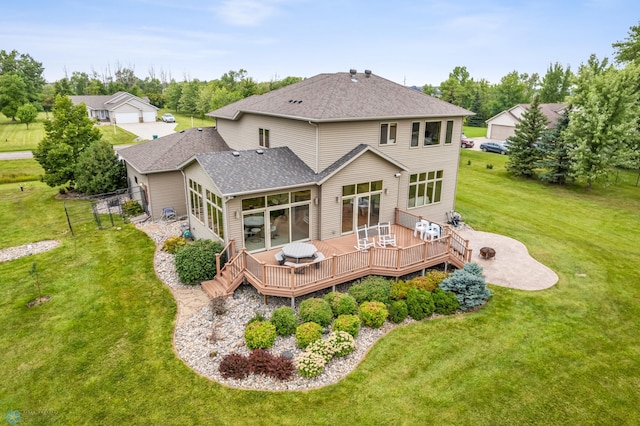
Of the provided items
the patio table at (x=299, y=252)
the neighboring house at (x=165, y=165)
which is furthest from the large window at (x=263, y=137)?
the patio table at (x=299, y=252)

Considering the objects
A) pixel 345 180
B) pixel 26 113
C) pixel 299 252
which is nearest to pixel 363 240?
pixel 345 180

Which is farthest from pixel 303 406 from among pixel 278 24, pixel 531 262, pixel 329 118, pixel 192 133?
pixel 278 24

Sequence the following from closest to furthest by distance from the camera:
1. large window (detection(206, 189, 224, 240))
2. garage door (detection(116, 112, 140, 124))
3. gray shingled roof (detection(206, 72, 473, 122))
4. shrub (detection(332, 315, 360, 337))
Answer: shrub (detection(332, 315, 360, 337)) → large window (detection(206, 189, 224, 240)) → gray shingled roof (detection(206, 72, 473, 122)) → garage door (detection(116, 112, 140, 124))

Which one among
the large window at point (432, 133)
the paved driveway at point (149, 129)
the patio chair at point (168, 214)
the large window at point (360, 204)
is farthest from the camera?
the paved driveway at point (149, 129)

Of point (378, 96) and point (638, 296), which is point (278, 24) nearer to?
point (378, 96)

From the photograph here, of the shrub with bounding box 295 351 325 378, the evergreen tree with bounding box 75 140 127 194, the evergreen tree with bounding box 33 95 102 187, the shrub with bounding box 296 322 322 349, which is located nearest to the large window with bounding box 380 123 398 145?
the shrub with bounding box 296 322 322 349

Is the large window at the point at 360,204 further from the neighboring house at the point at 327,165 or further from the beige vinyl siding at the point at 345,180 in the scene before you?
the beige vinyl siding at the point at 345,180

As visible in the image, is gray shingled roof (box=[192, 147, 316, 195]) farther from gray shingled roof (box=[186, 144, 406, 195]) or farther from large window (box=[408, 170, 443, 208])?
large window (box=[408, 170, 443, 208])
